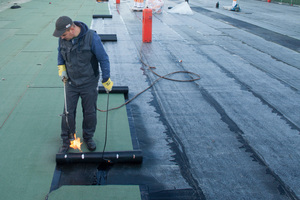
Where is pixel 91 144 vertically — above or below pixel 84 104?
below

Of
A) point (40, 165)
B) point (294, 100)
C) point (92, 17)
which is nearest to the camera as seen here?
point (40, 165)

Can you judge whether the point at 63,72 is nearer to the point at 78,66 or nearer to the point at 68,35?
the point at 78,66

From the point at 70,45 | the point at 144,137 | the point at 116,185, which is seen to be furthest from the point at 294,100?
the point at 70,45

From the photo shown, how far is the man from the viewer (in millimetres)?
3705

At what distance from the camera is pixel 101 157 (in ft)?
13.4

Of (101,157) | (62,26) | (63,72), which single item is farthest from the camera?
(101,157)

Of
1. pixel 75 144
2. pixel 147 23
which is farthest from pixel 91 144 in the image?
pixel 147 23

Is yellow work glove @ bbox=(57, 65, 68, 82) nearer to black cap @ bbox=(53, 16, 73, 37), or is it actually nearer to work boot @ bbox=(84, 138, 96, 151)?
black cap @ bbox=(53, 16, 73, 37)

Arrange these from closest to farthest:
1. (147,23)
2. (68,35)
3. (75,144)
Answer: (68,35) → (75,144) → (147,23)

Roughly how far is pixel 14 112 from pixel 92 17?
461 inches

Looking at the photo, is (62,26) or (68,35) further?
(68,35)

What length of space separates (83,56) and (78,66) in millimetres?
162

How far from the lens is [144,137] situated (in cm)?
500

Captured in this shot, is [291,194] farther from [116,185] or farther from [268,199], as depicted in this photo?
[116,185]
